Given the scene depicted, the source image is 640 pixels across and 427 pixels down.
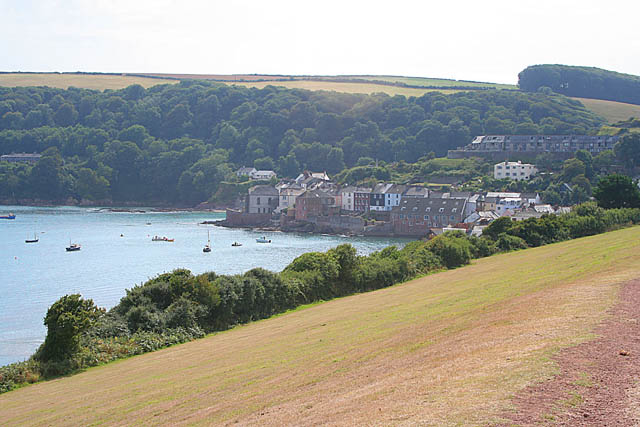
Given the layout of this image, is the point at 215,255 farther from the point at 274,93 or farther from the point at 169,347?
the point at 274,93

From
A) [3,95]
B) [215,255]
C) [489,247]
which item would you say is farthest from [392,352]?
[3,95]

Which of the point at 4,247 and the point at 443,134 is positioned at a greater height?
the point at 443,134

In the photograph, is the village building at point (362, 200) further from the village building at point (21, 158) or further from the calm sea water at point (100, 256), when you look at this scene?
the village building at point (21, 158)

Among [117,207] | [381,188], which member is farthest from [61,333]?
[117,207]

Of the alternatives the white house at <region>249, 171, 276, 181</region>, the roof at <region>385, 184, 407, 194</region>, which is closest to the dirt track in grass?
the roof at <region>385, 184, 407, 194</region>

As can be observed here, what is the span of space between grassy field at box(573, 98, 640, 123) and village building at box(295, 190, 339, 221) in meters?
93.9

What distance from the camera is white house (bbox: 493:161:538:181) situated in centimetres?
11469

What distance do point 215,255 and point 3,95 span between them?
146247 mm

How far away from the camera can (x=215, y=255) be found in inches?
2849

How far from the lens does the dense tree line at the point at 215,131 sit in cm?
15388

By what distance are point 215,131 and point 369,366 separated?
570 ft

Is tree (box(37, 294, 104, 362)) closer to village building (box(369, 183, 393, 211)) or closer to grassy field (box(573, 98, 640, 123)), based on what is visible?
village building (box(369, 183, 393, 211))

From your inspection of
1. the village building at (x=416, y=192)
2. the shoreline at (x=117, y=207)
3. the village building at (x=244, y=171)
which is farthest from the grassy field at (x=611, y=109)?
the shoreline at (x=117, y=207)

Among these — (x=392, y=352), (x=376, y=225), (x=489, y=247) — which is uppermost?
(x=392, y=352)
